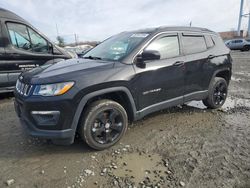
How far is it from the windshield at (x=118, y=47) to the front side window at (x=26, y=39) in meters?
2.73

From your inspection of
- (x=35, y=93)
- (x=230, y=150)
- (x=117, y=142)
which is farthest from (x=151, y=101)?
(x=35, y=93)

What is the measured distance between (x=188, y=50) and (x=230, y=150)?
1.92 m

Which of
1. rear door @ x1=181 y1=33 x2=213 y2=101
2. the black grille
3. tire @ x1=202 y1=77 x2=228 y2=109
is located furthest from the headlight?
tire @ x1=202 y1=77 x2=228 y2=109

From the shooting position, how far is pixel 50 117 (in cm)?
285

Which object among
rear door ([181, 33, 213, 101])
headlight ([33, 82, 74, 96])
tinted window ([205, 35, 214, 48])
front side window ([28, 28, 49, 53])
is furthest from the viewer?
front side window ([28, 28, 49, 53])

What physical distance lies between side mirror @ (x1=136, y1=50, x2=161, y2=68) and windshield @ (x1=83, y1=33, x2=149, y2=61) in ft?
0.67

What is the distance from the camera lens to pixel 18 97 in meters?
3.14

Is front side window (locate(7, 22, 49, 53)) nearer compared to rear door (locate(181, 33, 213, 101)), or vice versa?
rear door (locate(181, 33, 213, 101))

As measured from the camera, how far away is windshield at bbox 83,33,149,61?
11.7 feet

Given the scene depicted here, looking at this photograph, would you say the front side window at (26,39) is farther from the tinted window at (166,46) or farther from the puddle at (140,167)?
the puddle at (140,167)

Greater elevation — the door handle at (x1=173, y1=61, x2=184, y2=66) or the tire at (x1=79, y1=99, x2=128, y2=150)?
the door handle at (x1=173, y1=61, x2=184, y2=66)

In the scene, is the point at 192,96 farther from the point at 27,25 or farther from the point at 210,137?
the point at 27,25

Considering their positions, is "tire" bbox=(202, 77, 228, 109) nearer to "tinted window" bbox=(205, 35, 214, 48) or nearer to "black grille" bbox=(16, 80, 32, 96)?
"tinted window" bbox=(205, 35, 214, 48)

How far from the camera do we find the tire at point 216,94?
15.4 feet
